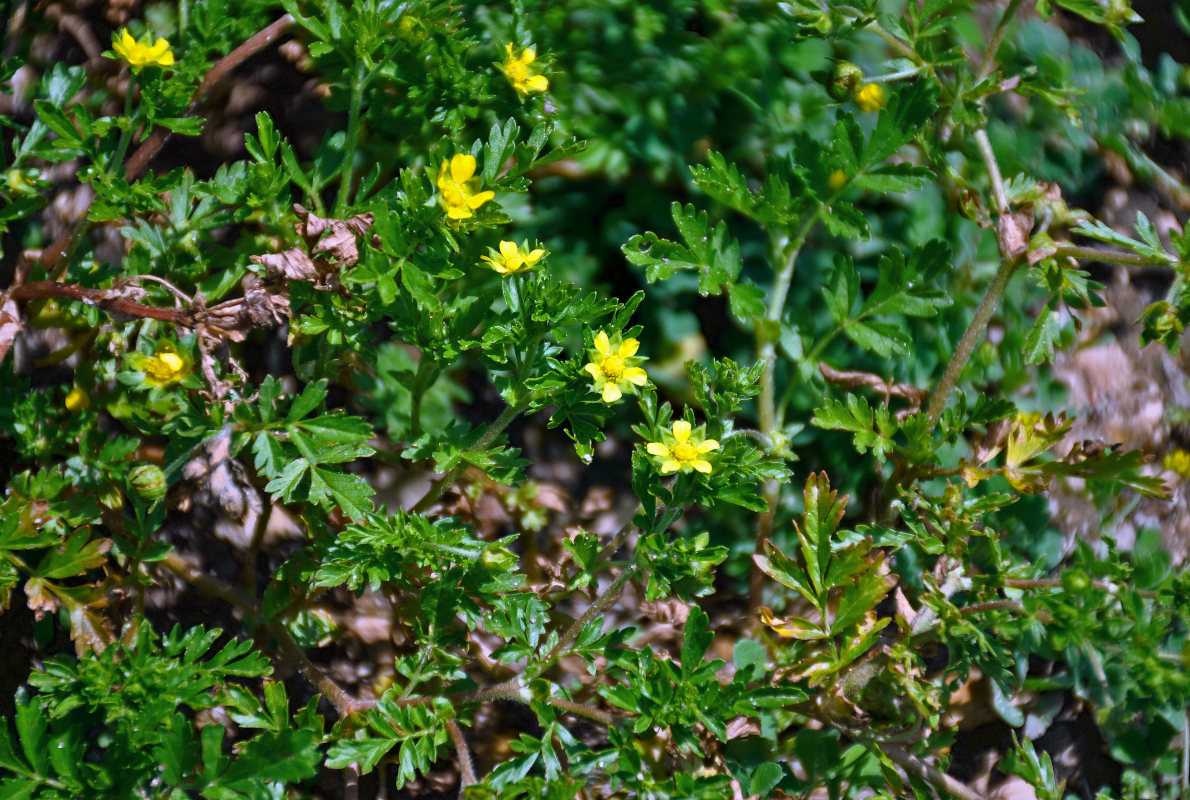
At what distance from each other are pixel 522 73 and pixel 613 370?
0.72 m

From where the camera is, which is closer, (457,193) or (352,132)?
(457,193)

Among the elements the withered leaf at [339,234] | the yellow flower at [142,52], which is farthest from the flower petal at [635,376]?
the yellow flower at [142,52]

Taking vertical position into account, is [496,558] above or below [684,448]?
below

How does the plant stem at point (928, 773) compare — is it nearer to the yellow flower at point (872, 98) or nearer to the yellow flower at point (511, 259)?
the yellow flower at point (511, 259)

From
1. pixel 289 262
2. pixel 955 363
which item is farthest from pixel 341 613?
pixel 955 363

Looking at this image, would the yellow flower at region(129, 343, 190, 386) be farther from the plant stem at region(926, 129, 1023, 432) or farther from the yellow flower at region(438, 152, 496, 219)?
the plant stem at region(926, 129, 1023, 432)

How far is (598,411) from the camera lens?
1799 mm

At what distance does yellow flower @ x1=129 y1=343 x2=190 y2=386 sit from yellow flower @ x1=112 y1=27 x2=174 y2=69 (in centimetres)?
59

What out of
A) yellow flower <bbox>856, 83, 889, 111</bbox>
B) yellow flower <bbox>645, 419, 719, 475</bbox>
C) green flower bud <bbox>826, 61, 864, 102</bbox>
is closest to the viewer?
yellow flower <bbox>645, 419, 719, 475</bbox>

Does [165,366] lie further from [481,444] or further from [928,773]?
[928,773]

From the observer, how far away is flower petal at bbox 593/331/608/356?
167cm

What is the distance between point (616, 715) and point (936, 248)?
1138 mm

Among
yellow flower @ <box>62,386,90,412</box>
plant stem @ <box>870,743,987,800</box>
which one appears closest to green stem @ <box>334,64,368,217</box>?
yellow flower @ <box>62,386,90,412</box>

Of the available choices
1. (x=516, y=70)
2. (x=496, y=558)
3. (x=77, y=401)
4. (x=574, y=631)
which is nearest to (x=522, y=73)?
(x=516, y=70)
